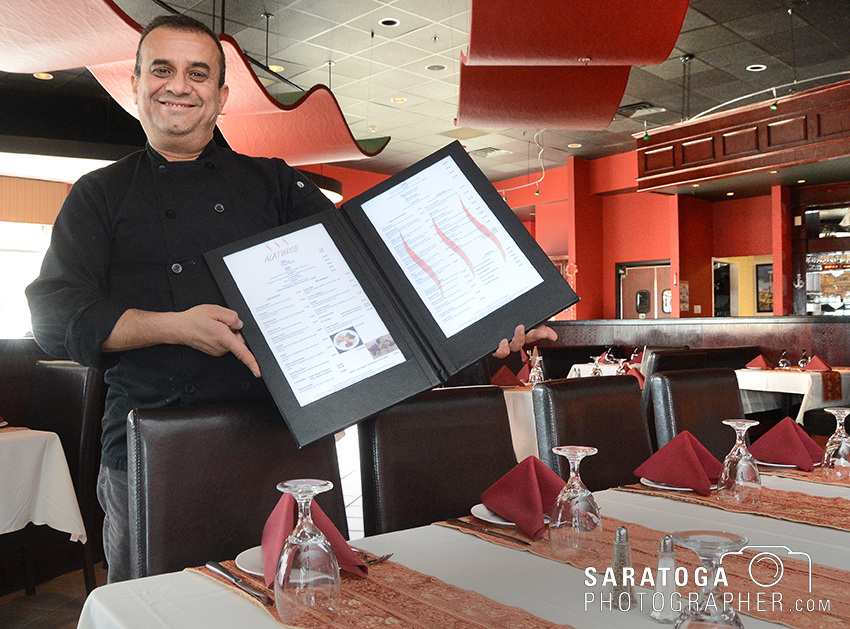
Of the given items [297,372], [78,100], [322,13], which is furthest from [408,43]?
[297,372]

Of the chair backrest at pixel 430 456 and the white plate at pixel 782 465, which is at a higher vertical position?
the chair backrest at pixel 430 456

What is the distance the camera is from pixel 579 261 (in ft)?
35.9

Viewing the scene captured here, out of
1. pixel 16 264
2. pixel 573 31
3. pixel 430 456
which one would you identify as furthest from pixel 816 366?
pixel 16 264

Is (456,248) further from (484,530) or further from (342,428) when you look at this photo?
(484,530)

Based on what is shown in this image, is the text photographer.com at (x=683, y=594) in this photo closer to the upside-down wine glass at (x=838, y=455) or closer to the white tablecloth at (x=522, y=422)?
the upside-down wine glass at (x=838, y=455)

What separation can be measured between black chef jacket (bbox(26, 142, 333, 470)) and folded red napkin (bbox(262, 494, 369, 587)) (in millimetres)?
489

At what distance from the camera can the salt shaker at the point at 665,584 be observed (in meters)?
0.83

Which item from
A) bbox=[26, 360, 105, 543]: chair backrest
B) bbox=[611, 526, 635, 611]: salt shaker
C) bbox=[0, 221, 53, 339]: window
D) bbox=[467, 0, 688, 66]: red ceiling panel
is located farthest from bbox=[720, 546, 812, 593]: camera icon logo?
bbox=[0, 221, 53, 339]: window

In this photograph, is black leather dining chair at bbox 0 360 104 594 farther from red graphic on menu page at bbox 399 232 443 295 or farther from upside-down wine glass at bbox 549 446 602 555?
upside-down wine glass at bbox 549 446 602 555

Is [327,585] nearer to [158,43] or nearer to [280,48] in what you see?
[158,43]

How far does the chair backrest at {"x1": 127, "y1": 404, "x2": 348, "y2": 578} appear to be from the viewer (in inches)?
49.2

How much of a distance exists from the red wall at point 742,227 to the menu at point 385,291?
10.5 metres

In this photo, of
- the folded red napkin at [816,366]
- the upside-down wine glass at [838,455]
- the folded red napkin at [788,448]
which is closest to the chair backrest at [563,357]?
the folded red napkin at [816,366]

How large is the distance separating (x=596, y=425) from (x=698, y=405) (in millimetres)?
452
